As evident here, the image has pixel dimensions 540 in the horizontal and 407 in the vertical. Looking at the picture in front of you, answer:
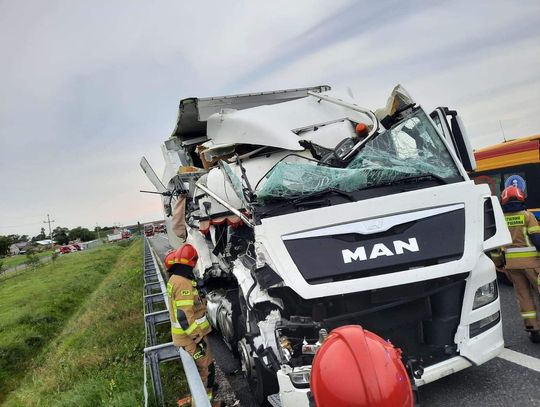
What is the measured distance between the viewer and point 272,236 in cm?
323

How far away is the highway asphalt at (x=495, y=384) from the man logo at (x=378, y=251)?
1.34m

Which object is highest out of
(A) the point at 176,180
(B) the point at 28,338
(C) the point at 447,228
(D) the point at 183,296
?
(A) the point at 176,180

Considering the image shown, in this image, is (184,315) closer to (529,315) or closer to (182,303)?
(182,303)

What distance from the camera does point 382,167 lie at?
3.78m

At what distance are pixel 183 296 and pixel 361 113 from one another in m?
2.85

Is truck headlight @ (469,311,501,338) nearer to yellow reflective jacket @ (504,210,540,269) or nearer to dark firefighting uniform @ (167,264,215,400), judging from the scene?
yellow reflective jacket @ (504,210,540,269)

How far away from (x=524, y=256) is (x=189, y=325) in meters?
3.44

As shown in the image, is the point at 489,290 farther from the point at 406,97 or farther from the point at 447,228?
the point at 406,97

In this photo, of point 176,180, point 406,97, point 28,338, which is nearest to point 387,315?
point 406,97

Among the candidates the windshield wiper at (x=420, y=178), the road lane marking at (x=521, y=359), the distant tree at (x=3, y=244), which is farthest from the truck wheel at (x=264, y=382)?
the distant tree at (x=3, y=244)

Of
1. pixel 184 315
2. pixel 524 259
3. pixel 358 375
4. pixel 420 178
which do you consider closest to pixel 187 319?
pixel 184 315

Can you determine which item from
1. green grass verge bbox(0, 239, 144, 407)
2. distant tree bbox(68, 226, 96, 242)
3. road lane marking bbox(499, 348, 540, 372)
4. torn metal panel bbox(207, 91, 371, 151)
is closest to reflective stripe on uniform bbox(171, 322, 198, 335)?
green grass verge bbox(0, 239, 144, 407)

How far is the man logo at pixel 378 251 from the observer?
3031 millimetres

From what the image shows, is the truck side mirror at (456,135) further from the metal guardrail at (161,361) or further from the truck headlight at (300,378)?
the metal guardrail at (161,361)
